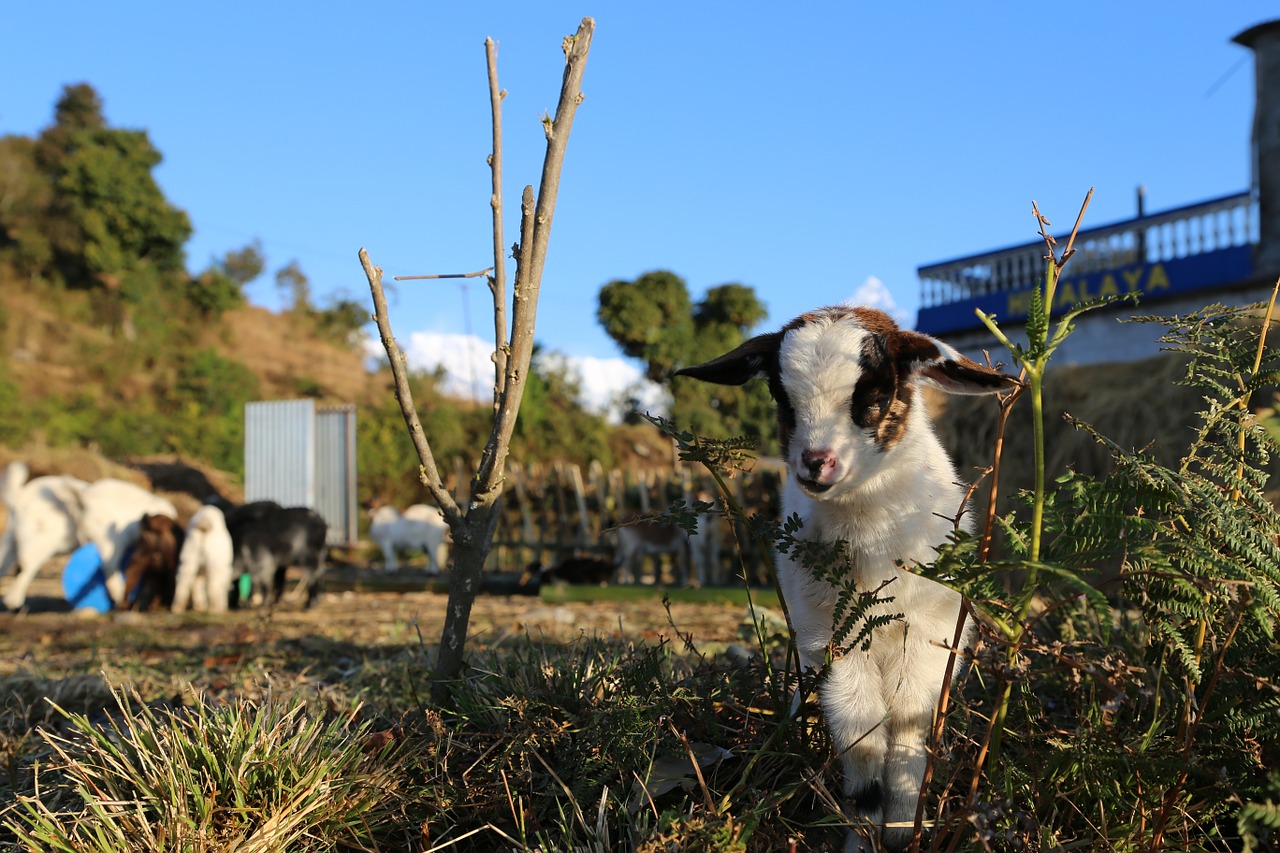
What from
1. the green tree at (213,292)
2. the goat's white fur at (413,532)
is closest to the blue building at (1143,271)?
the goat's white fur at (413,532)

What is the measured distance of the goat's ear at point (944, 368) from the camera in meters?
2.44

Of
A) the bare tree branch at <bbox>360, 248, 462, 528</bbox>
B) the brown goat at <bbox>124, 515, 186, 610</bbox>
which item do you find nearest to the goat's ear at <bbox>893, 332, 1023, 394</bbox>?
the bare tree branch at <bbox>360, 248, 462, 528</bbox>

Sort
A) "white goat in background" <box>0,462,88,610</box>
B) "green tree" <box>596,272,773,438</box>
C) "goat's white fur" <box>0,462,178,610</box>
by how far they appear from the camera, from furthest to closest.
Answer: "green tree" <box>596,272,773,438</box>, "white goat in background" <box>0,462,88,610</box>, "goat's white fur" <box>0,462,178,610</box>

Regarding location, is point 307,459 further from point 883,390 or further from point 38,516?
point 883,390

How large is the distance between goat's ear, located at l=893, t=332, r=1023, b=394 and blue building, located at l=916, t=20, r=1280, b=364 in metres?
A: 13.2

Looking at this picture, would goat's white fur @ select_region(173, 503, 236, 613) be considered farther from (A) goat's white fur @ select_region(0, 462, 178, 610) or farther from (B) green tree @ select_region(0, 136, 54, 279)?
(B) green tree @ select_region(0, 136, 54, 279)

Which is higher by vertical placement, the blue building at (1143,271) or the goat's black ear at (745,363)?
the blue building at (1143,271)

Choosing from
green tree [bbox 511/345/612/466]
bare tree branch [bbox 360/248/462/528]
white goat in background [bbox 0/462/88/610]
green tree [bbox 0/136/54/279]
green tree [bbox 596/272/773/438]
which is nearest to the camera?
bare tree branch [bbox 360/248/462/528]

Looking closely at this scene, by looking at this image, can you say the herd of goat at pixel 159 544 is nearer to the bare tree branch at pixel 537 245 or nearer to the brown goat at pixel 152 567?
the brown goat at pixel 152 567

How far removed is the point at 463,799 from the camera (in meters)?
2.74

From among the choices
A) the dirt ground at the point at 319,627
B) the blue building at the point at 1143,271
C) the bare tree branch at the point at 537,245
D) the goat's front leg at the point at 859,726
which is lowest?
the dirt ground at the point at 319,627

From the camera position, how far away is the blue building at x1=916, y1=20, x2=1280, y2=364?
16.4 m

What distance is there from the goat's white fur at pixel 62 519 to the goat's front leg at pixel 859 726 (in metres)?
10.5

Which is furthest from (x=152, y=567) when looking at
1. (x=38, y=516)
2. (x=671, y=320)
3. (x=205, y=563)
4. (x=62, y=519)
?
(x=671, y=320)
